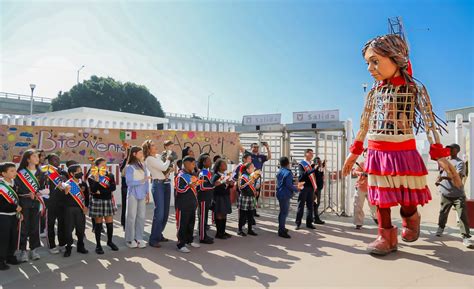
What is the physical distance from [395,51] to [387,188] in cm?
181

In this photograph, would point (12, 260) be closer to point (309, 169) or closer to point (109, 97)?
point (309, 169)

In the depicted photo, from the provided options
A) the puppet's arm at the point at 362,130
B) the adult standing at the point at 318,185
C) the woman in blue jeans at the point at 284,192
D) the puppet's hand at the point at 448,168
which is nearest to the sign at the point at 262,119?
the adult standing at the point at 318,185

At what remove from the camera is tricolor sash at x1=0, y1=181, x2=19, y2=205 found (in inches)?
164

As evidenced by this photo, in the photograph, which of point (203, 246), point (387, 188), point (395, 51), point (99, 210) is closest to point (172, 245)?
point (203, 246)

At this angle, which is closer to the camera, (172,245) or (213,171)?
(172,245)

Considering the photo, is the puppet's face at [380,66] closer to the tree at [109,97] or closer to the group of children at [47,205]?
the group of children at [47,205]

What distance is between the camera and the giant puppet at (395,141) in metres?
4.33

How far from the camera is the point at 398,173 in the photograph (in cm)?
425

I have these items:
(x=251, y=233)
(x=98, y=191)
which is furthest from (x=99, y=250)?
(x=251, y=233)

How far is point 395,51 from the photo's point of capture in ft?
14.6

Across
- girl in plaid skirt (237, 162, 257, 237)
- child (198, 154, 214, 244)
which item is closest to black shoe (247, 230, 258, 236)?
girl in plaid skirt (237, 162, 257, 237)

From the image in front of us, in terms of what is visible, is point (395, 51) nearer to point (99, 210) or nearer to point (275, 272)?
point (275, 272)

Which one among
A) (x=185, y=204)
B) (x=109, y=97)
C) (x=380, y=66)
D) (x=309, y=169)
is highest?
(x=109, y=97)

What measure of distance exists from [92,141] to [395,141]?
335 inches
